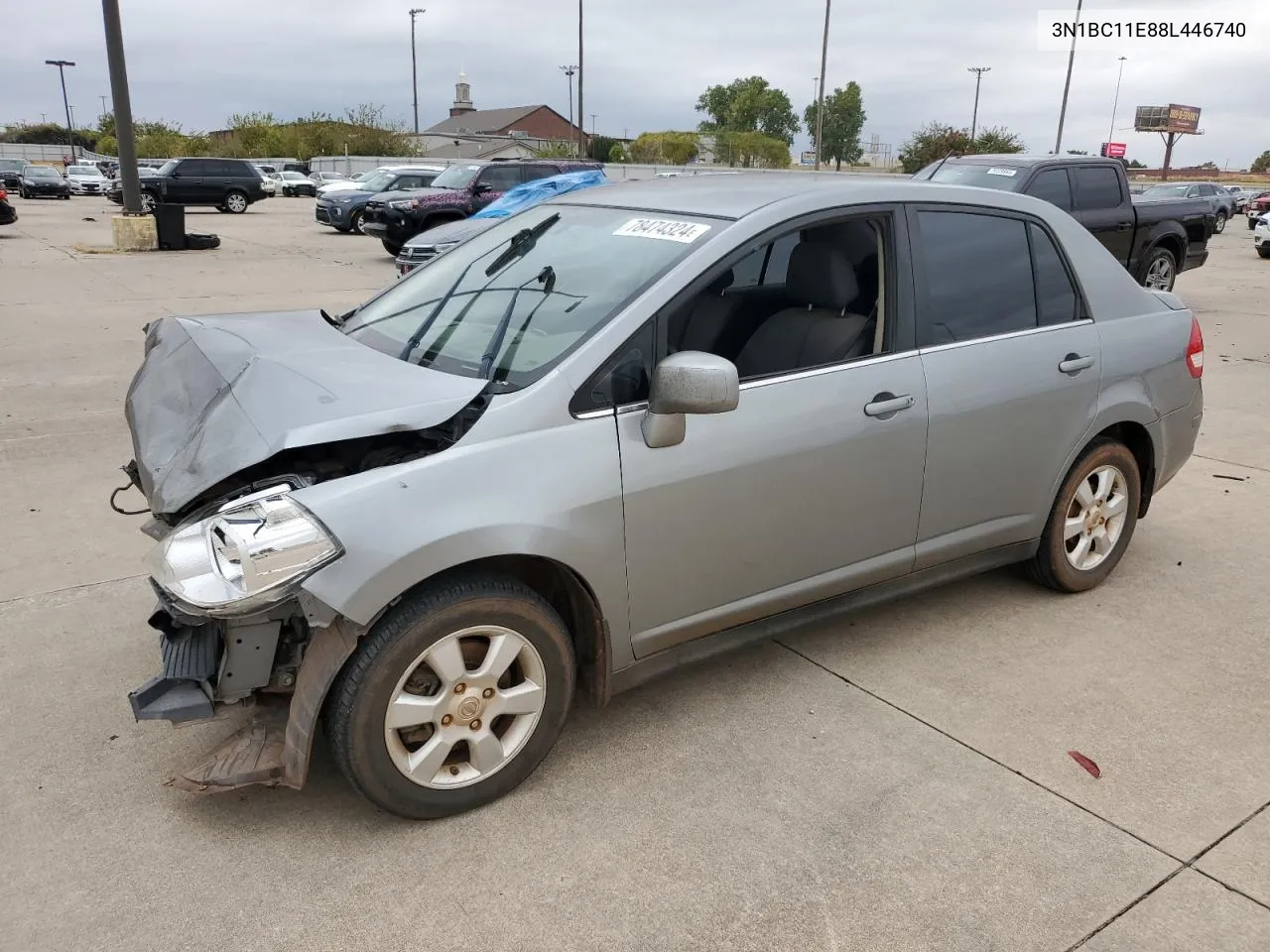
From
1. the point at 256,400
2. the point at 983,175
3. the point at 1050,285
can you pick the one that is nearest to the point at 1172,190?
the point at 983,175

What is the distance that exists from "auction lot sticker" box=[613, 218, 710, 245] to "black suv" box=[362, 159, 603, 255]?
49.1 feet

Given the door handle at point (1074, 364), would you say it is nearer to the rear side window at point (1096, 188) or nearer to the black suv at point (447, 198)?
the rear side window at point (1096, 188)

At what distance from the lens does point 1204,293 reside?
50.6 feet

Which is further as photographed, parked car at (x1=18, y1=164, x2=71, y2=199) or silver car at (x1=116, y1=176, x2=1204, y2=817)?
parked car at (x1=18, y1=164, x2=71, y2=199)

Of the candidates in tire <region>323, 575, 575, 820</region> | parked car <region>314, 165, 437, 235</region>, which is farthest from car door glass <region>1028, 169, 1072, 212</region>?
parked car <region>314, 165, 437, 235</region>

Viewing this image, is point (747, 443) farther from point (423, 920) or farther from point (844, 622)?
point (423, 920)

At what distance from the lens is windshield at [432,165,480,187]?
19.3 meters

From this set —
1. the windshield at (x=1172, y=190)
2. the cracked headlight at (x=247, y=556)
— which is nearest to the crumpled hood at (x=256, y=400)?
the cracked headlight at (x=247, y=556)

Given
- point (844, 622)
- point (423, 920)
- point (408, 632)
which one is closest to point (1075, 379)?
point (844, 622)

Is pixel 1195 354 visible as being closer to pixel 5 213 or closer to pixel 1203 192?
pixel 5 213

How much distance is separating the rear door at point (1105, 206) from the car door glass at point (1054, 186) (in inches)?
6.5

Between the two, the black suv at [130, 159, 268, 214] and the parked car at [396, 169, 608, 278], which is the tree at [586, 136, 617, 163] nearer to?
the black suv at [130, 159, 268, 214]

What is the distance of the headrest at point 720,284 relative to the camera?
317 centimetres

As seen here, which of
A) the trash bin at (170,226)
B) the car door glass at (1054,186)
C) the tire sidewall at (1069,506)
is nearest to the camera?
the tire sidewall at (1069,506)
